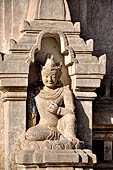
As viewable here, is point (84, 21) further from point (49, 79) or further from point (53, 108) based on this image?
point (53, 108)

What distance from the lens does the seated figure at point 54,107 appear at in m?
14.4

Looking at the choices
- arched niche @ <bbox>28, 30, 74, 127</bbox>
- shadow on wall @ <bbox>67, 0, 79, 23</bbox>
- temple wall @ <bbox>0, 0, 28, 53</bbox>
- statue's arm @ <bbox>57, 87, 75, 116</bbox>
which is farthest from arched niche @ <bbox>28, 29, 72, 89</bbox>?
shadow on wall @ <bbox>67, 0, 79, 23</bbox>

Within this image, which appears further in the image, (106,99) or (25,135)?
(106,99)

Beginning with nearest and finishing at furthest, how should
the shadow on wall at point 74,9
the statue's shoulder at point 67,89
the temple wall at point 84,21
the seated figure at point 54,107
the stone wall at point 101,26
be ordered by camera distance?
the seated figure at point 54,107 < the statue's shoulder at point 67,89 < the temple wall at point 84,21 < the shadow on wall at point 74,9 < the stone wall at point 101,26

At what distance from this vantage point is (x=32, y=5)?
588 inches

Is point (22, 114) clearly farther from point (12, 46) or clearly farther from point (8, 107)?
point (12, 46)

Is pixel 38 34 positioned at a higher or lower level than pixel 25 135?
higher

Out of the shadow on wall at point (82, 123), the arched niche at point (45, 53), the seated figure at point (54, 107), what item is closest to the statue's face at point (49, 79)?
the seated figure at point (54, 107)

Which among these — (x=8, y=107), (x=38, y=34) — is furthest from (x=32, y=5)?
(x=8, y=107)

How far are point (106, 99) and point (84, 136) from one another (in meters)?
1.01

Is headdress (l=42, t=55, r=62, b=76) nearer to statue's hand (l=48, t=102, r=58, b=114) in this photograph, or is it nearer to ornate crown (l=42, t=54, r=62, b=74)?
ornate crown (l=42, t=54, r=62, b=74)

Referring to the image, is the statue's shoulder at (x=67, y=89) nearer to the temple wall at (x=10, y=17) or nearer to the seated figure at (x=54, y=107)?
the seated figure at (x=54, y=107)

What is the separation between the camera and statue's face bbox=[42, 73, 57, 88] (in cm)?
1458

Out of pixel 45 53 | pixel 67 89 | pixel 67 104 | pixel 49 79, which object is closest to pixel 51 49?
pixel 45 53
